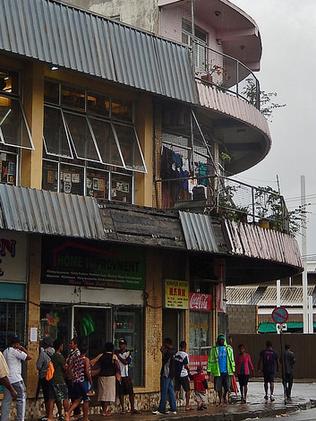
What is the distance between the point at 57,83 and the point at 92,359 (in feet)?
21.7

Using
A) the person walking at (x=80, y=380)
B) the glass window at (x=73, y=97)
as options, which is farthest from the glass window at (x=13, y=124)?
the person walking at (x=80, y=380)

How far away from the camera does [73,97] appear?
21688mm

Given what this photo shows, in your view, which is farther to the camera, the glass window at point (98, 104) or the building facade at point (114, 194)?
the glass window at point (98, 104)

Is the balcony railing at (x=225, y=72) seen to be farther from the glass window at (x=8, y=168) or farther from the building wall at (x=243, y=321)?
the building wall at (x=243, y=321)

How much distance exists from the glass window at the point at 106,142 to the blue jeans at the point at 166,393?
18.1 feet

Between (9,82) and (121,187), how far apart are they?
4134 mm

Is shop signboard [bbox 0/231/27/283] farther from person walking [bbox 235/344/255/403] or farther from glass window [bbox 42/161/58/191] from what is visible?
person walking [bbox 235/344/255/403]

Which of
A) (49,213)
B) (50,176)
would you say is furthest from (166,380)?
(50,176)

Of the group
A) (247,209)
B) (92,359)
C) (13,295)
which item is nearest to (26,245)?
(13,295)

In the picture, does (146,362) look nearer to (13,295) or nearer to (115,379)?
(115,379)

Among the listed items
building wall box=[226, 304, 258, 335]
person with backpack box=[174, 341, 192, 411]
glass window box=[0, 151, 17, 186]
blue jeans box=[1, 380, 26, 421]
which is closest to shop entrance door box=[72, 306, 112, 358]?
person with backpack box=[174, 341, 192, 411]

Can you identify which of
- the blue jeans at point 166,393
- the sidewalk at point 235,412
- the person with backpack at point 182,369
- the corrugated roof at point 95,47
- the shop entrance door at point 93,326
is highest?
the corrugated roof at point 95,47

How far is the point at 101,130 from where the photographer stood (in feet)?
73.2

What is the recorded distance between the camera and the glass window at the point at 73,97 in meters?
21.5
